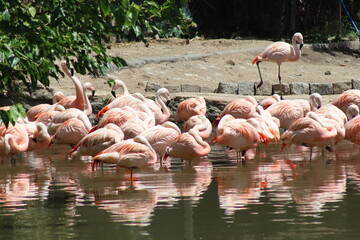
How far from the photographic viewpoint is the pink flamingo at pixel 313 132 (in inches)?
329

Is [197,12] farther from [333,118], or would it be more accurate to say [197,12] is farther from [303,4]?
[333,118]

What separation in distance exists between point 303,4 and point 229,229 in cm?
1933

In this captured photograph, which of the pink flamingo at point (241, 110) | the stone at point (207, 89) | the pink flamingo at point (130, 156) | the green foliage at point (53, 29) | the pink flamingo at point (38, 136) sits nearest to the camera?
the green foliage at point (53, 29)

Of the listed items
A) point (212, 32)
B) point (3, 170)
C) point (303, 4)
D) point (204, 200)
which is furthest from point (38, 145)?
point (303, 4)

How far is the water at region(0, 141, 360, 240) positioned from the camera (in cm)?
500

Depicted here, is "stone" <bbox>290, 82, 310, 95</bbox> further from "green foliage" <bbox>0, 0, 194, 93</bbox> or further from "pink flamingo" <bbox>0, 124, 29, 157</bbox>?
"pink flamingo" <bbox>0, 124, 29, 157</bbox>

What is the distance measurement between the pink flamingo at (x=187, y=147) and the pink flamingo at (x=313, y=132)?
110 centimetres

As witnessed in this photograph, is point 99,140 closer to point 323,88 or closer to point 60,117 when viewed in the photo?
point 60,117

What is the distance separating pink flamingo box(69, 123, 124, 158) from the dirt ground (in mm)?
4806

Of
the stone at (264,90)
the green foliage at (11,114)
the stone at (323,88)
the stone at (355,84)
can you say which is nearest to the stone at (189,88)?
the stone at (264,90)

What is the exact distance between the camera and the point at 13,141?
8.40 meters

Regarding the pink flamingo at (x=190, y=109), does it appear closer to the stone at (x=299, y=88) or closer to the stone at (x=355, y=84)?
the stone at (x=299, y=88)

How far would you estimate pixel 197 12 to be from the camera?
75.2 ft

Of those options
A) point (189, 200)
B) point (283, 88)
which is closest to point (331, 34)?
point (283, 88)
